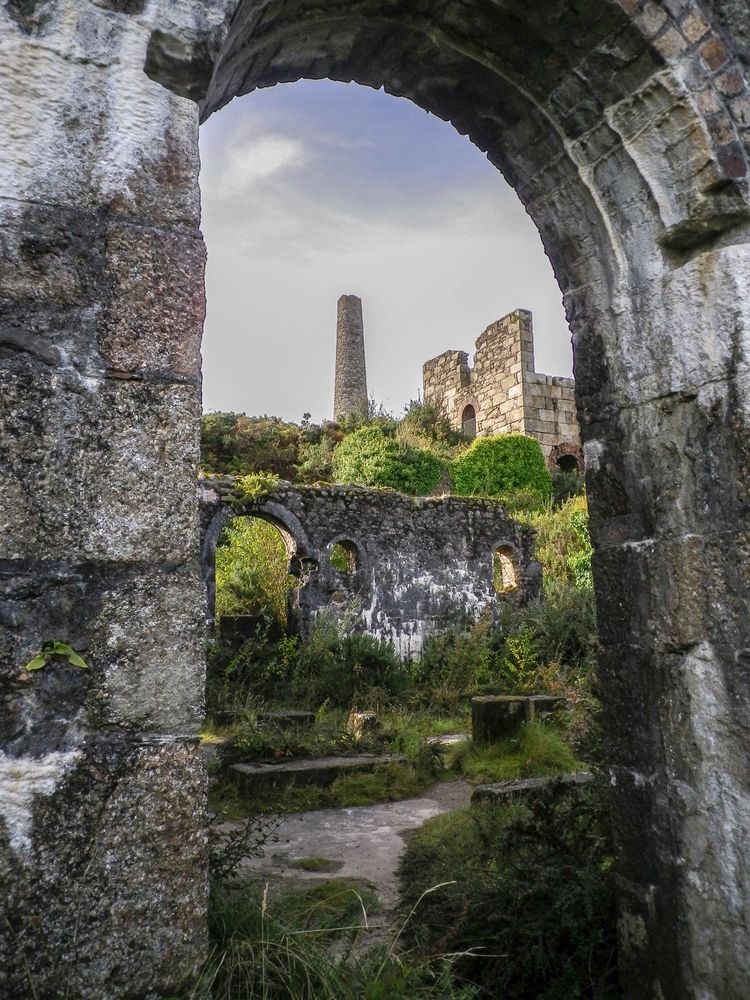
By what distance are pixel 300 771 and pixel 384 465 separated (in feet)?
34.2

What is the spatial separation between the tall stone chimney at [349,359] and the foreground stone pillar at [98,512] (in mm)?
→ 28264

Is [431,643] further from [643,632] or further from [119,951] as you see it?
[119,951]

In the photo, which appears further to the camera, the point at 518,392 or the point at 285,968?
the point at 518,392

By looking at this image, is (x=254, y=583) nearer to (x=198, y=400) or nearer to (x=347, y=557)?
(x=347, y=557)

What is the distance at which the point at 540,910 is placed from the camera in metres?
2.72

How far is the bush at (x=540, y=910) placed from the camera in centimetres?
249

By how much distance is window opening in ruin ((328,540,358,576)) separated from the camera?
11.4 metres

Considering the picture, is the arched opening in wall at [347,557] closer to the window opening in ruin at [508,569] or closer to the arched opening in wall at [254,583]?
the arched opening in wall at [254,583]

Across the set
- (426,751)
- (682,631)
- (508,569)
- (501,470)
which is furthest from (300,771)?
(501,470)

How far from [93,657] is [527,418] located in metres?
18.4

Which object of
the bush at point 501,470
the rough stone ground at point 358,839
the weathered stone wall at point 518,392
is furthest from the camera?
the weathered stone wall at point 518,392

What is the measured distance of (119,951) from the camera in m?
1.43

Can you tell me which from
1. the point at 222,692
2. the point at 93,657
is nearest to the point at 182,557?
the point at 93,657

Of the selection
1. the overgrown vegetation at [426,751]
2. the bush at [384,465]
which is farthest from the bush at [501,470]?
the bush at [384,465]
